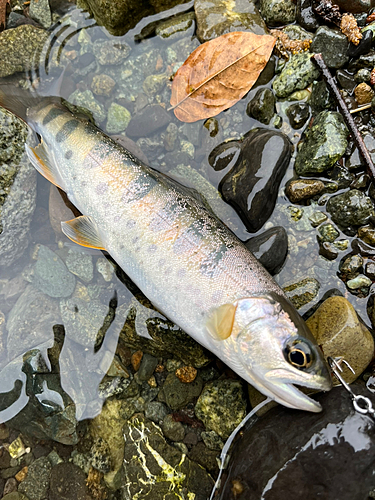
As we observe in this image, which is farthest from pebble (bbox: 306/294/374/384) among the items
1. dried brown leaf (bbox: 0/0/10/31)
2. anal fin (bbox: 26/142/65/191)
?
dried brown leaf (bbox: 0/0/10/31)

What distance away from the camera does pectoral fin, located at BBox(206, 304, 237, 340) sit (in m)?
2.52

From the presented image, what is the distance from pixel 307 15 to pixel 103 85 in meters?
2.26

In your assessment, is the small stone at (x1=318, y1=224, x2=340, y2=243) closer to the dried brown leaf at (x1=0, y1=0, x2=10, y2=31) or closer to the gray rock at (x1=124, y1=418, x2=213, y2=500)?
the gray rock at (x1=124, y1=418, x2=213, y2=500)

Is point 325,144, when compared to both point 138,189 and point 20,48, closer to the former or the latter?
point 138,189

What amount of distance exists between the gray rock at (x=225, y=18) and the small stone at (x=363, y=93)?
1099mm

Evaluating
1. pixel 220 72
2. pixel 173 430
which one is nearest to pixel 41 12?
pixel 220 72

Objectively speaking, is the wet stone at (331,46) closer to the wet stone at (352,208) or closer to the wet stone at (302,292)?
the wet stone at (352,208)

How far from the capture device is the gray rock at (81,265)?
3.45 metres

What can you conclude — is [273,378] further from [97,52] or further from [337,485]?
[97,52]

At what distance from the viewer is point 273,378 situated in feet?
7.89

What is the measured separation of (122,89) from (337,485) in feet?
13.6

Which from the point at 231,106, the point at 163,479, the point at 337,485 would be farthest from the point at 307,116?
the point at 163,479

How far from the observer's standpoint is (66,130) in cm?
309

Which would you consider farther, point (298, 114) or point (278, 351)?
point (298, 114)
